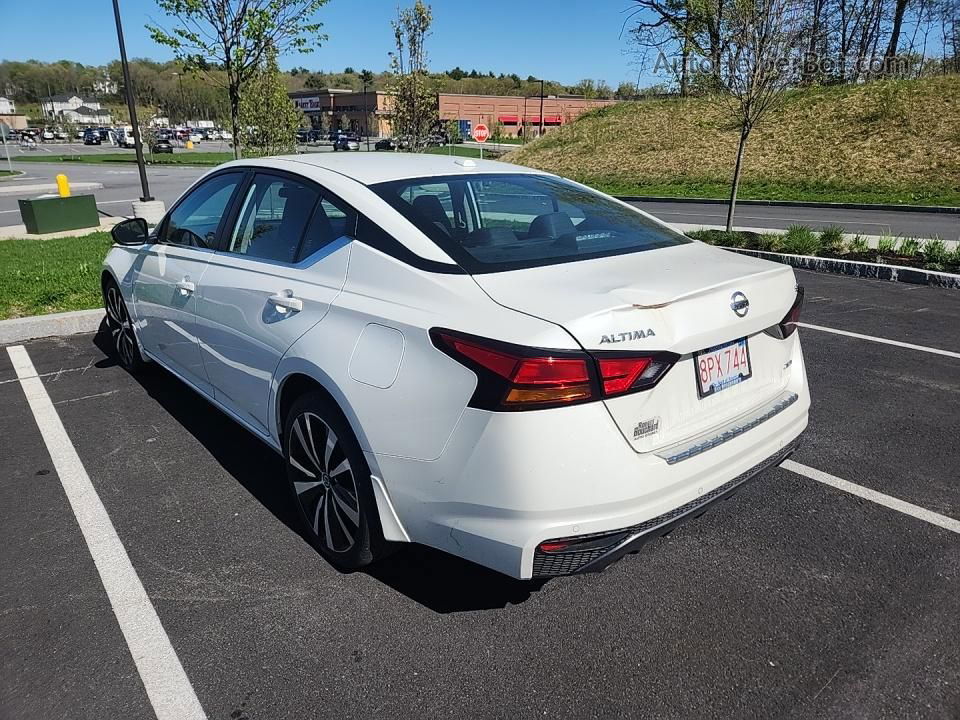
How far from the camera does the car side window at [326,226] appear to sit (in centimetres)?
288

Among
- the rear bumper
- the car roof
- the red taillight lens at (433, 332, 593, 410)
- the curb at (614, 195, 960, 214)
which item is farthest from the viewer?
the curb at (614, 195, 960, 214)

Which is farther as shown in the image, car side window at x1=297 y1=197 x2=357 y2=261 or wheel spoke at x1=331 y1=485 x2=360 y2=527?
car side window at x1=297 y1=197 x2=357 y2=261

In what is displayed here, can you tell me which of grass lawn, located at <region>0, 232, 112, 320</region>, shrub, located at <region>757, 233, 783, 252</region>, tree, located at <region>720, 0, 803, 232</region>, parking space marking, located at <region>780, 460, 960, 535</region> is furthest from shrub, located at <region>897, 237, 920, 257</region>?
grass lawn, located at <region>0, 232, 112, 320</region>

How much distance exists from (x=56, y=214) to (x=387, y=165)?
12.7 metres

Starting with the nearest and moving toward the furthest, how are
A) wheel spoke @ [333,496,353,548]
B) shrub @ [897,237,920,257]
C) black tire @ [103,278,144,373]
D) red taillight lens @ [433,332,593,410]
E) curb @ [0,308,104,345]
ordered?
red taillight lens @ [433,332,593,410]
wheel spoke @ [333,496,353,548]
black tire @ [103,278,144,373]
curb @ [0,308,104,345]
shrub @ [897,237,920,257]

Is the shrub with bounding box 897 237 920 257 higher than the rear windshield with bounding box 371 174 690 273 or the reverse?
the reverse

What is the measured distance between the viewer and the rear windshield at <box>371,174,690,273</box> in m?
2.70

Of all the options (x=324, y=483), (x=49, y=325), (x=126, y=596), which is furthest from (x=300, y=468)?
(x=49, y=325)

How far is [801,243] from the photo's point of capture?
10.2 meters

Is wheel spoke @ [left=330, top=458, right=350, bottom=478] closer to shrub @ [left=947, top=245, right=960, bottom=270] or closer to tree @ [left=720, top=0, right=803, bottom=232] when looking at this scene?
A: shrub @ [left=947, top=245, right=960, bottom=270]

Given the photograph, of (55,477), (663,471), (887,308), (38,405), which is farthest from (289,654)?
(887,308)

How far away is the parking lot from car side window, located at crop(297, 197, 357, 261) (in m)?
1.33

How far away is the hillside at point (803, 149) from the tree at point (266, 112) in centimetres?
1343

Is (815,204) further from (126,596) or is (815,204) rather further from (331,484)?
(126,596)
